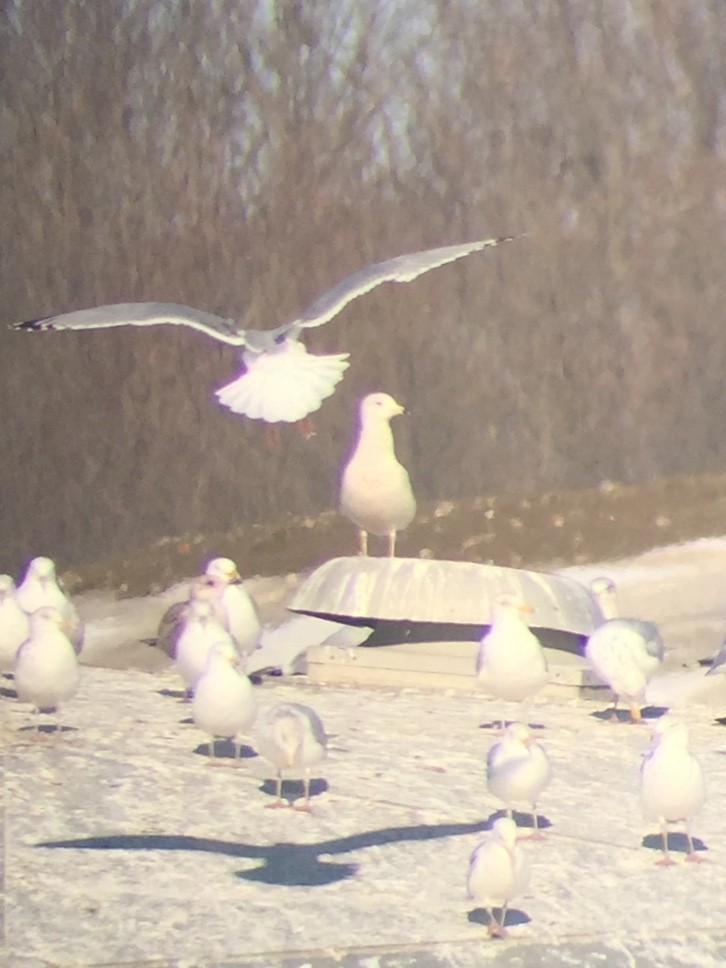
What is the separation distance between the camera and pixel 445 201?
331 cm

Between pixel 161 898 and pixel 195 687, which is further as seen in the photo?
pixel 195 687

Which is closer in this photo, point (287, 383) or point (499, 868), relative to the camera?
point (499, 868)

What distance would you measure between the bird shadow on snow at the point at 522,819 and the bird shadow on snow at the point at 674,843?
0.47ft

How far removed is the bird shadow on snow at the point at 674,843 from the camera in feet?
8.60

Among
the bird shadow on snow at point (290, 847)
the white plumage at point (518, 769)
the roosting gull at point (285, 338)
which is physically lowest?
the bird shadow on snow at point (290, 847)

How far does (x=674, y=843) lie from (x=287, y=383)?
1110 millimetres

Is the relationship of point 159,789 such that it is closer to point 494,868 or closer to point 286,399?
point 494,868

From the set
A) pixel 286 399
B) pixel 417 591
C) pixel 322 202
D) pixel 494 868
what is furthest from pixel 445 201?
pixel 494 868

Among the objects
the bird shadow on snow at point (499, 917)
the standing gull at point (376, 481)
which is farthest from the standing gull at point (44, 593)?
the bird shadow on snow at point (499, 917)

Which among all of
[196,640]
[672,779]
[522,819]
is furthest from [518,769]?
[196,640]

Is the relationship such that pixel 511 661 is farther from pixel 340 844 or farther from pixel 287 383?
pixel 287 383

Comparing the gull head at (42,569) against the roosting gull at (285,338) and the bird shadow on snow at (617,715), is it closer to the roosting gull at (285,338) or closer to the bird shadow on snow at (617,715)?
the roosting gull at (285,338)

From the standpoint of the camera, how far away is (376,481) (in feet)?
10.7

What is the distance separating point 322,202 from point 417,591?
73cm
